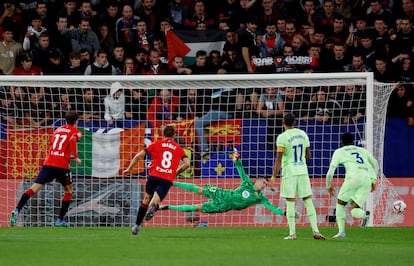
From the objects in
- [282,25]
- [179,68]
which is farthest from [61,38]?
[282,25]

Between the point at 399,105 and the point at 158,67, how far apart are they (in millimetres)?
5277

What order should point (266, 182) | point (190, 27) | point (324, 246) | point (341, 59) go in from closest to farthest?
point (324, 246), point (266, 182), point (341, 59), point (190, 27)

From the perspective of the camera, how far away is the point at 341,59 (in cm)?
2370

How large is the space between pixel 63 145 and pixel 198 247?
5.18 metres

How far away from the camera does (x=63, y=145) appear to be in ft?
63.4

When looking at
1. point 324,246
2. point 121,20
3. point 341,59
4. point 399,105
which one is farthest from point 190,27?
point 324,246

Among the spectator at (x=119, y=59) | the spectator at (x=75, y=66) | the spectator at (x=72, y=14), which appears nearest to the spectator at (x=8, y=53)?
the spectator at (x=75, y=66)

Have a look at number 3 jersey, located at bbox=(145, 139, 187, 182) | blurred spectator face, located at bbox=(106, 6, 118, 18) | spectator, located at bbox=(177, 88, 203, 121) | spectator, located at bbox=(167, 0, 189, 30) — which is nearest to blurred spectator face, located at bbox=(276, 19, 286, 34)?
spectator, located at bbox=(167, 0, 189, 30)

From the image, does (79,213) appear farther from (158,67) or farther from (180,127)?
(158,67)

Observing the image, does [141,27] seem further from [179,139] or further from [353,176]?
[353,176]

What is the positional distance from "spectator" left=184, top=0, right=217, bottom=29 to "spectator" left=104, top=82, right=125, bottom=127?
4.15 meters

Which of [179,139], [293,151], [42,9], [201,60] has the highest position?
[42,9]

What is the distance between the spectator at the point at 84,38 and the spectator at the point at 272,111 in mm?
4758

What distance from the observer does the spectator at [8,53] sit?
938 inches
